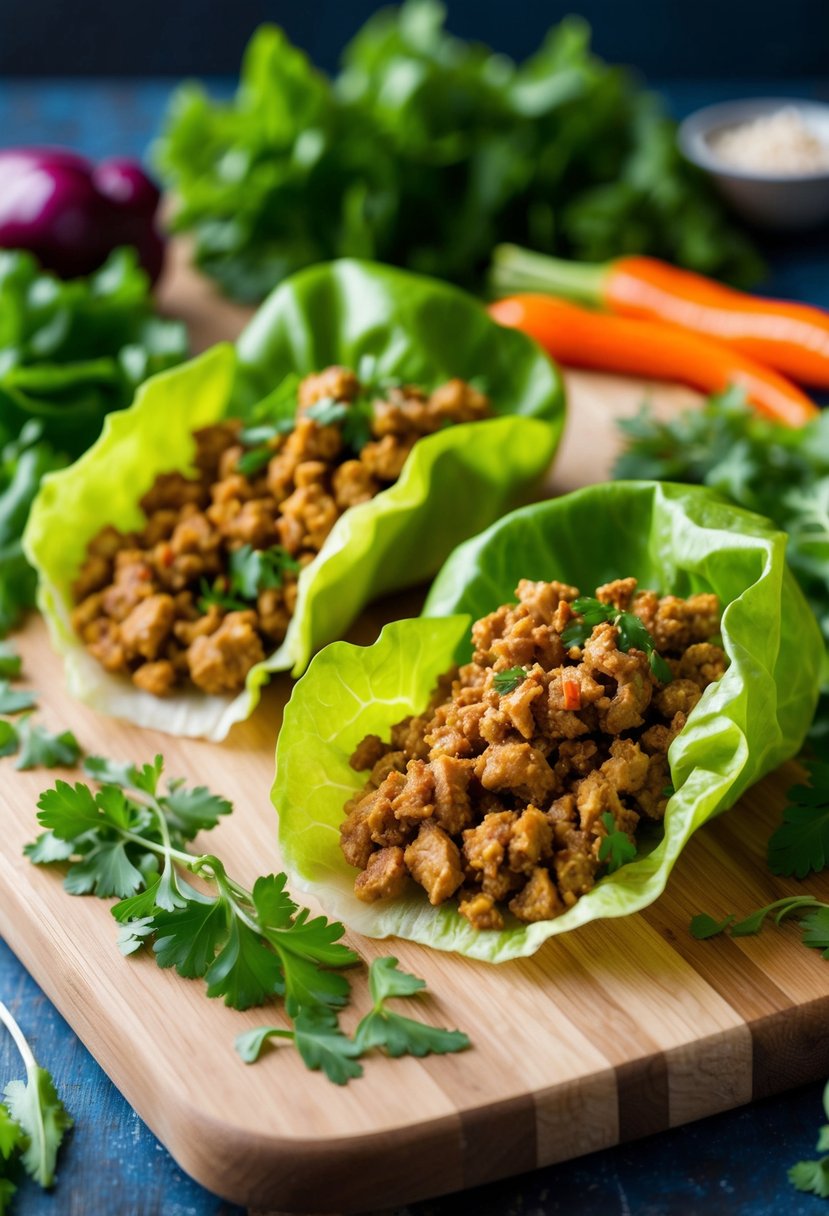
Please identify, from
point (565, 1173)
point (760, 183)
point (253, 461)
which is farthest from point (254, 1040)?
point (760, 183)

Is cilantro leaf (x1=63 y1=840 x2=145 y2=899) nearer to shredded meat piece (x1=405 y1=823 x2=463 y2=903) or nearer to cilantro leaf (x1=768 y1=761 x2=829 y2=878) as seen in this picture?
shredded meat piece (x1=405 y1=823 x2=463 y2=903)

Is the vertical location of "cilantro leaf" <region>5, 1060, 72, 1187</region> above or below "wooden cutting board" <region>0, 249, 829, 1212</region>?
below

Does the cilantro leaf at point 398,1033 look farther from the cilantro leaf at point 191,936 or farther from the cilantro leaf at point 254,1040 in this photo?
the cilantro leaf at point 191,936

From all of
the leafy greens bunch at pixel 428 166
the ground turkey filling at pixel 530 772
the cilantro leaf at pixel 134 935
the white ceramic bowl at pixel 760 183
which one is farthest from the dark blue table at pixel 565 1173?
the white ceramic bowl at pixel 760 183

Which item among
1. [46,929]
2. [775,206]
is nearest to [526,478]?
[46,929]

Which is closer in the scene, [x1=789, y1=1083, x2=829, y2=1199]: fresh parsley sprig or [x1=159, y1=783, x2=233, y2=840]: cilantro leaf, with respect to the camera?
[x1=789, y1=1083, x2=829, y2=1199]: fresh parsley sprig

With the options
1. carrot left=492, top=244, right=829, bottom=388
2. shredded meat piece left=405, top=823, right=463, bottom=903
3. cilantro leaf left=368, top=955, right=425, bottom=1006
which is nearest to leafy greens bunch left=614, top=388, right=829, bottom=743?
carrot left=492, top=244, right=829, bottom=388

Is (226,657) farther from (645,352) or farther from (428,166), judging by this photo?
(428,166)
